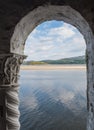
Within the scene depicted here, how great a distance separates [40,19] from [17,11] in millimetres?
546

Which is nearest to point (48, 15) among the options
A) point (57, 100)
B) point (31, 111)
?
point (31, 111)

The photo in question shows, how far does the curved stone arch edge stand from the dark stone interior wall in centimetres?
5

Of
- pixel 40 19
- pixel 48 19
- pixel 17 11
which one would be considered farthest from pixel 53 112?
pixel 17 11

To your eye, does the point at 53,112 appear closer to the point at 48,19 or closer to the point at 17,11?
the point at 48,19

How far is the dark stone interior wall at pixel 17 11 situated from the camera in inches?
114

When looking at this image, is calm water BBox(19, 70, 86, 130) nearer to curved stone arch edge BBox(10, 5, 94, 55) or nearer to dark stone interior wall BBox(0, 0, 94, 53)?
curved stone arch edge BBox(10, 5, 94, 55)

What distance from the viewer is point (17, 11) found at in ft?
9.63

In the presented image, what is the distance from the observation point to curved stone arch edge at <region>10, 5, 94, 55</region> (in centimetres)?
299

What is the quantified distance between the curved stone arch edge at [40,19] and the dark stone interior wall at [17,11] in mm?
50

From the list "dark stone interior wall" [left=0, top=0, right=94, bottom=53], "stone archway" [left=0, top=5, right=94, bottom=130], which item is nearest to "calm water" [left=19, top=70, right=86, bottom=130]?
"stone archway" [left=0, top=5, right=94, bottom=130]

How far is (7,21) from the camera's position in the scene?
2.93m

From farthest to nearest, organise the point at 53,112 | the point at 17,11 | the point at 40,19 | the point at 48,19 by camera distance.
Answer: the point at 53,112 < the point at 48,19 < the point at 40,19 < the point at 17,11

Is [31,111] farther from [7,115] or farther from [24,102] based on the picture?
[7,115]

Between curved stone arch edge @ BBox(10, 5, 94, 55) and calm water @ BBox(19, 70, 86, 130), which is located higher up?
curved stone arch edge @ BBox(10, 5, 94, 55)
